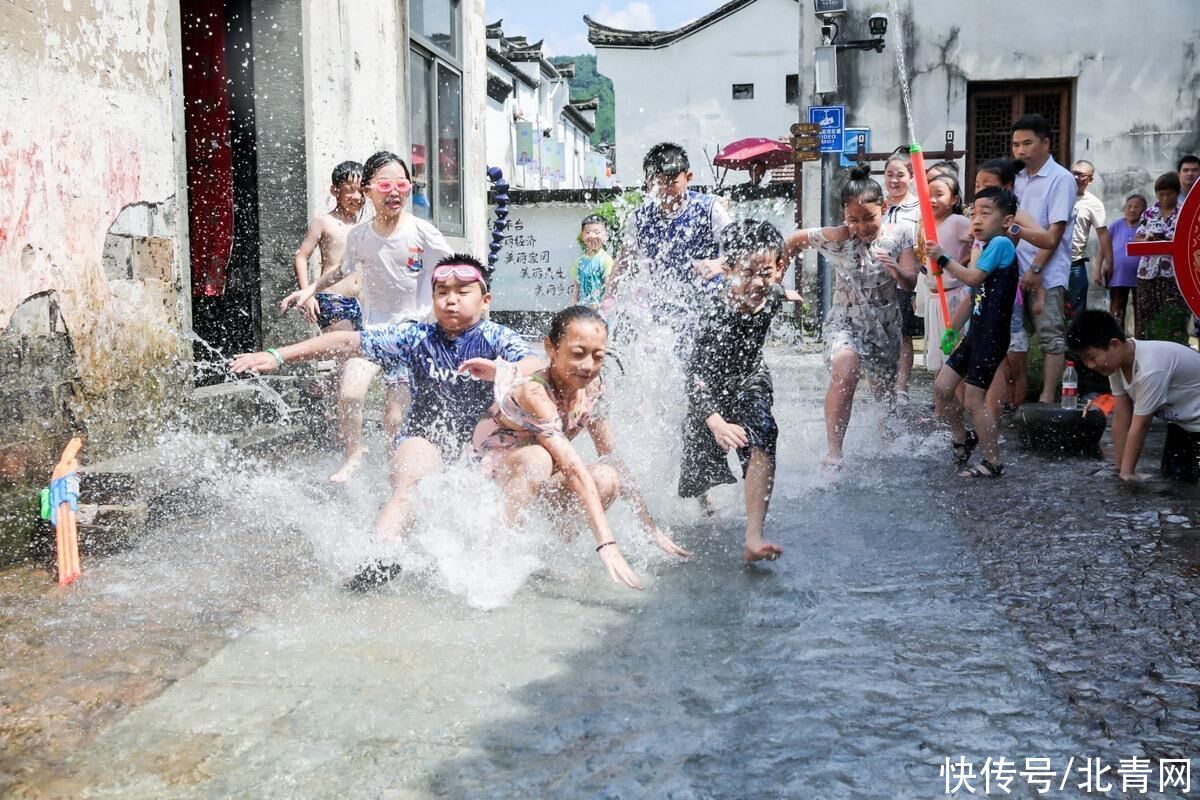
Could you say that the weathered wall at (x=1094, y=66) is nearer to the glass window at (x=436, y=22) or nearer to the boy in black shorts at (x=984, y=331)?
the glass window at (x=436, y=22)

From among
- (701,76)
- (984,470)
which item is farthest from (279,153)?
(701,76)

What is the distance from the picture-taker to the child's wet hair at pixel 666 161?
5562mm

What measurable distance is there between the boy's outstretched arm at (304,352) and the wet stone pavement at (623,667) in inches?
28.6

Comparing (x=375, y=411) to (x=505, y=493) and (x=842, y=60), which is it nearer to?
(x=505, y=493)

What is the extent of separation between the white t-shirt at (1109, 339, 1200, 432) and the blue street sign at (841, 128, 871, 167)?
9.48m

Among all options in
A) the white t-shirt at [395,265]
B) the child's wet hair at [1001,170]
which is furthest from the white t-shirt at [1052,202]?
the white t-shirt at [395,265]

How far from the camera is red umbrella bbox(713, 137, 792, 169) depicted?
21688 mm

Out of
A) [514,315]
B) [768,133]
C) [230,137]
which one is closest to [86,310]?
[230,137]

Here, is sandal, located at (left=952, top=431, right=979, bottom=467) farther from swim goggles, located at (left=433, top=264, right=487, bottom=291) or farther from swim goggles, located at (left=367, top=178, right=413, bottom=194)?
swim goggles, located at (left=367, top=178, right=413, bottom=194)

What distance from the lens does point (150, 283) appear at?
17.8 ft

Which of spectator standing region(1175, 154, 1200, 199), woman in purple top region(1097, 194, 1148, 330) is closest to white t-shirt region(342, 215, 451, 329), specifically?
spectator standing region(1175, 154, 1200, 199)

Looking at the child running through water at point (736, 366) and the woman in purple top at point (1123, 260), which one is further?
the woman in purple top at point (1123, 260)

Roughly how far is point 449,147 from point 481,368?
21.3 feet

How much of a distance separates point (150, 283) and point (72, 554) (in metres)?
1.82
